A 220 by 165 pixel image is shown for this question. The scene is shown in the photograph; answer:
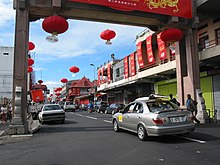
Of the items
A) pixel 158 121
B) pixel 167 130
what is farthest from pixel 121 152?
pixel 167 130

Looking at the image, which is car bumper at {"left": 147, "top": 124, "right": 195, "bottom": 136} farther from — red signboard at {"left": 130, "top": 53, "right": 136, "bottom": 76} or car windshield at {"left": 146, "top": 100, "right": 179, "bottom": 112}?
red signboard at {"left": 130, "top": 53, "right": 136, "bottom": 76}

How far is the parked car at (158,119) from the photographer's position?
8523 mm

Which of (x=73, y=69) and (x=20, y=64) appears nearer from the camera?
(x=20, y=64)

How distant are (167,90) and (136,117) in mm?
15277

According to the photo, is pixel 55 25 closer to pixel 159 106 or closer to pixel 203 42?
pixel 159 106

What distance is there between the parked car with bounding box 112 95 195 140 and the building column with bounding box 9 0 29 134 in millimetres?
5981

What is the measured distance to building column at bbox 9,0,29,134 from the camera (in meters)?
12.5

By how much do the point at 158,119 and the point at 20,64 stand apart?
8329mm

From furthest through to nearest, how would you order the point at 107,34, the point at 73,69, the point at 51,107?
the point at 73,69
the point at 51,107
the point at 107,34

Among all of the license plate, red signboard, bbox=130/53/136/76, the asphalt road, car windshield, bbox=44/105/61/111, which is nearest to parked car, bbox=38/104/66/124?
car windshield, bbox=44/105/61/111

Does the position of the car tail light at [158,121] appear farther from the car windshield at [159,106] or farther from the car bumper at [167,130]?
the car windshield at [159,106]

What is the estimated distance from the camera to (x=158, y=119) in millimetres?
8508

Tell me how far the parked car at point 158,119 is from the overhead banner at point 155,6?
686 cm

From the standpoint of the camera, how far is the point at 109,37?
13570 mm
